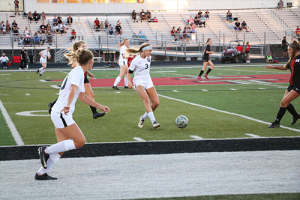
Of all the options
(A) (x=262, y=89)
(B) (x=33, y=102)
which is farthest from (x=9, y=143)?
(A) (x=262, y=89)

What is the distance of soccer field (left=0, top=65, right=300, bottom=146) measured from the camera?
8.80 meters

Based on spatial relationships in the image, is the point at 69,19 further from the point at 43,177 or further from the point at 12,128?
the point at 43,177

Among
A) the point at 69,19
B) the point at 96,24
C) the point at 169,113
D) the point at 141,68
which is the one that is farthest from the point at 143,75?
the point at 69,19

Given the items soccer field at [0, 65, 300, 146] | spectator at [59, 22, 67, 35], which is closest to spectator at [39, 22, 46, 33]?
spectator at [59, 22, 67, 35]

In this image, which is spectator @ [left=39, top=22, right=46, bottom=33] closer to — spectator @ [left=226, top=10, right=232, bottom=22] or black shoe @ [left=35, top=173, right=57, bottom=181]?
spectator @ [left=226, top=10, right=232, bottom=22]

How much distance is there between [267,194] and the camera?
505 centimetres

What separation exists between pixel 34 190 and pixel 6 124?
5125 mm

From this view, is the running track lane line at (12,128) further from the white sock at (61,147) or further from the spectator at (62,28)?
the spectator at (62,28)

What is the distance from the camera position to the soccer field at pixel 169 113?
8.80 meters

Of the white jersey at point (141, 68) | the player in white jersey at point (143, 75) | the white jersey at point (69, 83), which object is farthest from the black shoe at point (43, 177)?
the white jersey at point (141, 68)

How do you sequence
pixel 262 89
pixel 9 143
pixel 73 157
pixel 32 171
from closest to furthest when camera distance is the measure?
pixel 32 171, pixel 73 157, pixel 9 143, pixel 262 89

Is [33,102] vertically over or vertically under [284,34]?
under

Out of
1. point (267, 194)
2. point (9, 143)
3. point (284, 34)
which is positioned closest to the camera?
point (267, 194)

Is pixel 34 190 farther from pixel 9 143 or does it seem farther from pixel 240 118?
pixel 240 118
